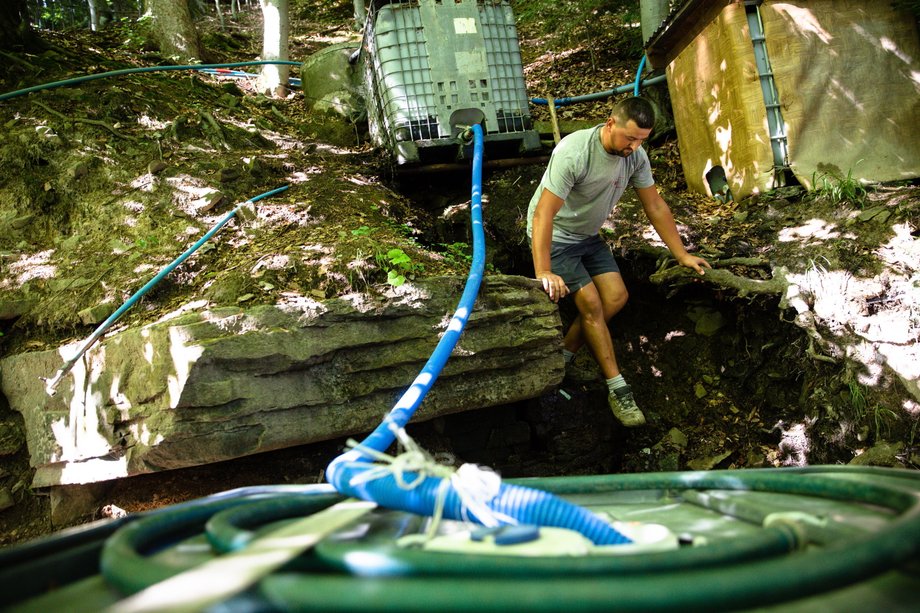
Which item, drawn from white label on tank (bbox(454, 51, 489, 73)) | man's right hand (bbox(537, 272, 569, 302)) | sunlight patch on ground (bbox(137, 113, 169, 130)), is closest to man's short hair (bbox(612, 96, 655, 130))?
man's right hand (bbox(537, 272, 569, 302))

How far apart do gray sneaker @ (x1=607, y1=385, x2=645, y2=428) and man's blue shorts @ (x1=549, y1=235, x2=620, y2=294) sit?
0.73m

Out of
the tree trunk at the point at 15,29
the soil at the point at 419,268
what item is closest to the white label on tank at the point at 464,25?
the soil at the point at 419,268

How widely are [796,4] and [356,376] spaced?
14.6 feet

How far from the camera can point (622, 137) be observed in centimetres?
326

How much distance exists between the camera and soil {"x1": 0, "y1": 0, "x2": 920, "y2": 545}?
3.27 metres

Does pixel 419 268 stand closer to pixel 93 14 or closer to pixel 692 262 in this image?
pixel 692 262

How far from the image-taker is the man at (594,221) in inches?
131

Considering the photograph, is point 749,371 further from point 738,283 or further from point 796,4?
point 796,4

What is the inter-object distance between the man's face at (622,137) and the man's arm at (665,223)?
1.47ft

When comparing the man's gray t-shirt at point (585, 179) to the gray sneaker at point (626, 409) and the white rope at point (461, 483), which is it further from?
the white rope at point (461, 483)

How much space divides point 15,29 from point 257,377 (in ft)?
16.1

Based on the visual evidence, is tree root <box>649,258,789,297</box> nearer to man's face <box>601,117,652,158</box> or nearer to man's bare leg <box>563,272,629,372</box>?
man's bare leg <box>563,272,629,372</box>

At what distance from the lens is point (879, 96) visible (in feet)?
14.5

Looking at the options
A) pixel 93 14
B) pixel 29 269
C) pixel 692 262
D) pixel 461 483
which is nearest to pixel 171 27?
pixel 93 14
